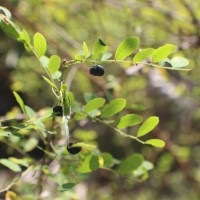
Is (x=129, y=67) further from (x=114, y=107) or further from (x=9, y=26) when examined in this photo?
(x=9, y=26)

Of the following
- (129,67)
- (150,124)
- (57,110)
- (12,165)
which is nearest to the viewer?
(57,110)

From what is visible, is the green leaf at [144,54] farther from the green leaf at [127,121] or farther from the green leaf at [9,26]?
the green leaf at [9,26]

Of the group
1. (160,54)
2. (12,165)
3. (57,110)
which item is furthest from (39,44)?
(12,165)

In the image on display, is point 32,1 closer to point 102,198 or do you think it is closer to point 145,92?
point 145,92

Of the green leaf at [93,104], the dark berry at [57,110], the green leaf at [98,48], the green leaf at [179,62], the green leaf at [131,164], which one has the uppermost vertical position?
the green leaf at [98,48]

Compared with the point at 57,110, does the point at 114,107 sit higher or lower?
lower

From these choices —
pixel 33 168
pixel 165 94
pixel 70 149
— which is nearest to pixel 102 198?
pixel 165 94

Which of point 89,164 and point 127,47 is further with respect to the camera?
point 89,164

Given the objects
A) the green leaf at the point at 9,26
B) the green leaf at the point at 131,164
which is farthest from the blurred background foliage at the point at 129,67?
the green leaf at the point at 9,26
